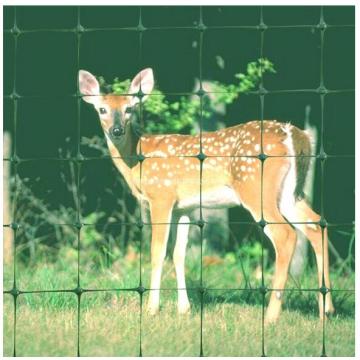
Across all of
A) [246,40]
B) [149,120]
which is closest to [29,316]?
[149,120]

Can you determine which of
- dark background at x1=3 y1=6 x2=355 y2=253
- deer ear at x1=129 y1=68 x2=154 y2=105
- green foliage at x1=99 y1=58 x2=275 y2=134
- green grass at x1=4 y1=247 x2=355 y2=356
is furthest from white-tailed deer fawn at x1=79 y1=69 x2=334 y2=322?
dark background at x1=3 y1=6 x2=355 y2=253

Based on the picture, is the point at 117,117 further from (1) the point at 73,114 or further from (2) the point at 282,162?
(1) the point at 73,114

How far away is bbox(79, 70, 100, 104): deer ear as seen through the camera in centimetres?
531

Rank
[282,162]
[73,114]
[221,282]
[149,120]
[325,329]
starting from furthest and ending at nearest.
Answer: [73,114], [149,120], [221,282], [282,162], [325,329]

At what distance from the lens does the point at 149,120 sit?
20.8 feet

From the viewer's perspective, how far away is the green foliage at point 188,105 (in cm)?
599

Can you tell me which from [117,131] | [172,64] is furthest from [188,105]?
[117,131]

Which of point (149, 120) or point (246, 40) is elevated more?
point (246, 40)

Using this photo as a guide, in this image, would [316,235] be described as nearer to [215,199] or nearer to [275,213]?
[275,213]

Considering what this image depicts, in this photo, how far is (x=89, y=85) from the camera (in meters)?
5.34

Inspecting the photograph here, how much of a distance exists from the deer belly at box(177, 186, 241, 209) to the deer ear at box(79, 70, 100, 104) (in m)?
0.65

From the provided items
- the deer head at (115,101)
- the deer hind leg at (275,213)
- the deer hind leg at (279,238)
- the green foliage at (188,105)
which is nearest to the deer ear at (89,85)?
the deer head at (115,101)

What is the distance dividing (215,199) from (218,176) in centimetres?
11

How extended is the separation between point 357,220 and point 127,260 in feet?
6.70
